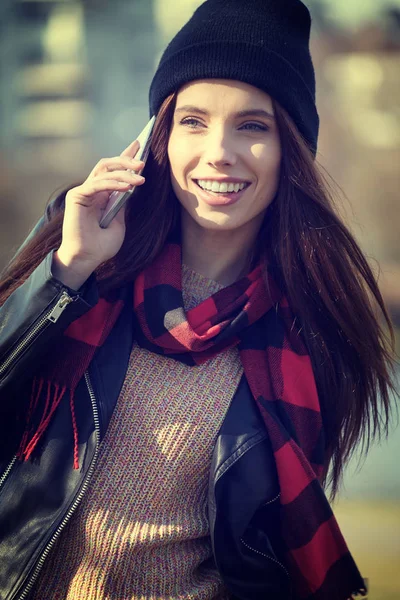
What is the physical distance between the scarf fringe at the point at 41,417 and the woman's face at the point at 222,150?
0.62 meters

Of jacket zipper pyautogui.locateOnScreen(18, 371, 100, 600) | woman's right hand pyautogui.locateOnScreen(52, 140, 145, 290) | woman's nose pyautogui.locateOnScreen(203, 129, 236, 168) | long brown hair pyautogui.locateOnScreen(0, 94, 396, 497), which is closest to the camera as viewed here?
jacket zipper pyautogui.locateOnScreen(18, 371, 100, 600)

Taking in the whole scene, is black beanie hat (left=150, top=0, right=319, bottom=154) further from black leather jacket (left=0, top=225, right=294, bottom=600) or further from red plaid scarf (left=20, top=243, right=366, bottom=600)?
black leather jacket (left=0, top=225, right=294, bottom=600)

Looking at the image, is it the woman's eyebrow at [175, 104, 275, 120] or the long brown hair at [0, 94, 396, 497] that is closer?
the woman's eyebrow at [175, 104, 275, 120]

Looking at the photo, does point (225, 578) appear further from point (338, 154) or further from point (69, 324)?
point (338, 154)

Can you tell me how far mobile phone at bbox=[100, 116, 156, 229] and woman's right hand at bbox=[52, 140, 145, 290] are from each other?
0.02 m

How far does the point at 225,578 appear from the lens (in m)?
1.70

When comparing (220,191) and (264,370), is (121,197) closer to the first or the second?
Result: (220,191)

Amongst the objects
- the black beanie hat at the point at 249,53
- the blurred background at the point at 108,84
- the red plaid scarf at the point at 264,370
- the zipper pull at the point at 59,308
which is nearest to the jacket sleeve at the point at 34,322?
the zipper pull at the point at 59,308

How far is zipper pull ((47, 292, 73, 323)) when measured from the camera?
1.58 m

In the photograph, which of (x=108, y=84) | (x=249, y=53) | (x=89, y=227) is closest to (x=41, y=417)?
(x=89, y=227)

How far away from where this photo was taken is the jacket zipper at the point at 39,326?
157 centimetres

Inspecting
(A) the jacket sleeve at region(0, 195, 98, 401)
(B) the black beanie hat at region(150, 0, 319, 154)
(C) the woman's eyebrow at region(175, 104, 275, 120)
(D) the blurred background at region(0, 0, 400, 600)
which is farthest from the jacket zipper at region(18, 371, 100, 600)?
(D) the blurred background at region(0, 0, 400, 600)

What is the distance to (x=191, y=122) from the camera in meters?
1.87

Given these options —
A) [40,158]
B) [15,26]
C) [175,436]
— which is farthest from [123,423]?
[15,26]
